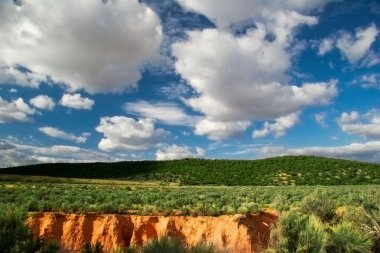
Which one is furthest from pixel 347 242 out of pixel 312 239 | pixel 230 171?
pixel 230 171

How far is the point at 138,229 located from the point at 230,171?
8970 centimetres

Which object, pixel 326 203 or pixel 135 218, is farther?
pixel 135 218

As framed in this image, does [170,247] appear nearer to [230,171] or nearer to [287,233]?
[287,233]

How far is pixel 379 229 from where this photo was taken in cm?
1792

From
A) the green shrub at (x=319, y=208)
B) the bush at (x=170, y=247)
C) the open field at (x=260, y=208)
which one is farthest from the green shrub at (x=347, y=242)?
the green shrub at (x=319, y=208)

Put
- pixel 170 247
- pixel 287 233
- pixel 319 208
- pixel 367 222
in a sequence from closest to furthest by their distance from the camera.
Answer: pixel 170 247 < pixel 287 233 < pixel 367 222 < pixel 319 208

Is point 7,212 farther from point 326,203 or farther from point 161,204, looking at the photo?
point 161,204

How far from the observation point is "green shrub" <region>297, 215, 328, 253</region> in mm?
14758

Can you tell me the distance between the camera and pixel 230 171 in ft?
371

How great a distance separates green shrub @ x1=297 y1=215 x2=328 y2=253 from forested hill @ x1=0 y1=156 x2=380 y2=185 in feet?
262

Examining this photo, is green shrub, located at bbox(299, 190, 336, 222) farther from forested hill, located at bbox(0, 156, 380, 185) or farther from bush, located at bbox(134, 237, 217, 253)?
forested hill, located at bbox(0, 156, 380, 185)

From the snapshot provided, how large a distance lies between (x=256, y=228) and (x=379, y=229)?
8911mm

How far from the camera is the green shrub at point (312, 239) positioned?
1476 cm

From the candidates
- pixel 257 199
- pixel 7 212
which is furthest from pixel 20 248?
pixel 257 199
